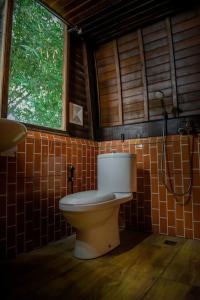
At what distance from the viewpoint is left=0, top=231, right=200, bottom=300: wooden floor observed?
1.12m

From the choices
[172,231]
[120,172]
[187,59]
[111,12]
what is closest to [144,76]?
[187,59]

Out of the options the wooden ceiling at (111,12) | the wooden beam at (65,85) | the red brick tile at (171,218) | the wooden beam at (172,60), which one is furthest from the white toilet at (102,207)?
the wooden ceiling at (111,12)

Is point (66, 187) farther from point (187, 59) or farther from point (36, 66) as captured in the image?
point (187, 59)

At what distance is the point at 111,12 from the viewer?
7.20ft

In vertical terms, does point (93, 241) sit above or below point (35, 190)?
below

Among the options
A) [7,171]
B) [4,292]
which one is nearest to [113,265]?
[4,292]

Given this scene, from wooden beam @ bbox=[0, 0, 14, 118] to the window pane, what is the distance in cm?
6

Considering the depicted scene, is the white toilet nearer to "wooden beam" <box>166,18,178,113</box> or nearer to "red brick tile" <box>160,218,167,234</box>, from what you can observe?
"red brick tile" <box>160,218,167,234</box>

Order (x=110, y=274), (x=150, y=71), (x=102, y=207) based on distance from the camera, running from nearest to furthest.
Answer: (x=110, y=274) < (x=102, y=207) < (x=150, y=71)

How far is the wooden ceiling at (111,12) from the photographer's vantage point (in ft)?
6.77

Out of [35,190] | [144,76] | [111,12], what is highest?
[111,12]

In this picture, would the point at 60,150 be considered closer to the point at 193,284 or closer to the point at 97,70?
the point at 97,70

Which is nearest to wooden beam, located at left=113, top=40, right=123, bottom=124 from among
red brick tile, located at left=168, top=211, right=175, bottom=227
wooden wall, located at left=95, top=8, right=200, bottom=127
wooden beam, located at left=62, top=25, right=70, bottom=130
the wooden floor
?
wooden wall, located at left=95, top=8, right=200, bottom=127

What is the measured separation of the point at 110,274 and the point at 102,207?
1.36 ft
